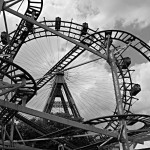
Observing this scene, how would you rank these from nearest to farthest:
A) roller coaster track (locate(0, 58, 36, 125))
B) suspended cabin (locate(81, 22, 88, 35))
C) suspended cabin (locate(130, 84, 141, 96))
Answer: roller coaster track (locate(0, 58, 36, 125))
suspended cabin (locate(81, 22, 88, 35))
suspended cabin (locate(130, 84, 141, 96))

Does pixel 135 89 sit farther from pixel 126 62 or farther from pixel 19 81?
pixel 19 81

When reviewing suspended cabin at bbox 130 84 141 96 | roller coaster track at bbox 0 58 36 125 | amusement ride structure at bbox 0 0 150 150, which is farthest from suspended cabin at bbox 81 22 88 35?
roller coaster track at bbox 0 58 36 125

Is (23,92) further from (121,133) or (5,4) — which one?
(121,133)

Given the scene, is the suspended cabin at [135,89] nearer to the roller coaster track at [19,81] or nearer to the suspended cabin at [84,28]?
the suspended cabin at [84,28]

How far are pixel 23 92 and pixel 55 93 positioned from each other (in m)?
26.3

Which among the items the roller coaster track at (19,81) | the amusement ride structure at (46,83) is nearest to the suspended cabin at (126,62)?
the amusement ride structure at (46,83)

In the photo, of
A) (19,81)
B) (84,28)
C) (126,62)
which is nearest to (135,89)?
(126,62)

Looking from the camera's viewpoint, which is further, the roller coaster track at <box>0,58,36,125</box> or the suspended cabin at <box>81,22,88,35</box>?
the suspended cabin at <box>81,22,88,35</box>

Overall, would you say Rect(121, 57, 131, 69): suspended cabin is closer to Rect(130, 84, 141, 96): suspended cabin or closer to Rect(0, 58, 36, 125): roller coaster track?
Rect(130, 84, 141, 96): suspended cabin

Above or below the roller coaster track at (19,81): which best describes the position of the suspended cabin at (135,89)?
above

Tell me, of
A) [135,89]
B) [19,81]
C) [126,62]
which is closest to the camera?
[19,81]

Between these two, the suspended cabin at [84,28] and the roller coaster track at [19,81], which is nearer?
the roller coaster track at [19,81]

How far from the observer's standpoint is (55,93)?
3597 centimetres

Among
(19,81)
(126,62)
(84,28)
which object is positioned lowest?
(19,81)
